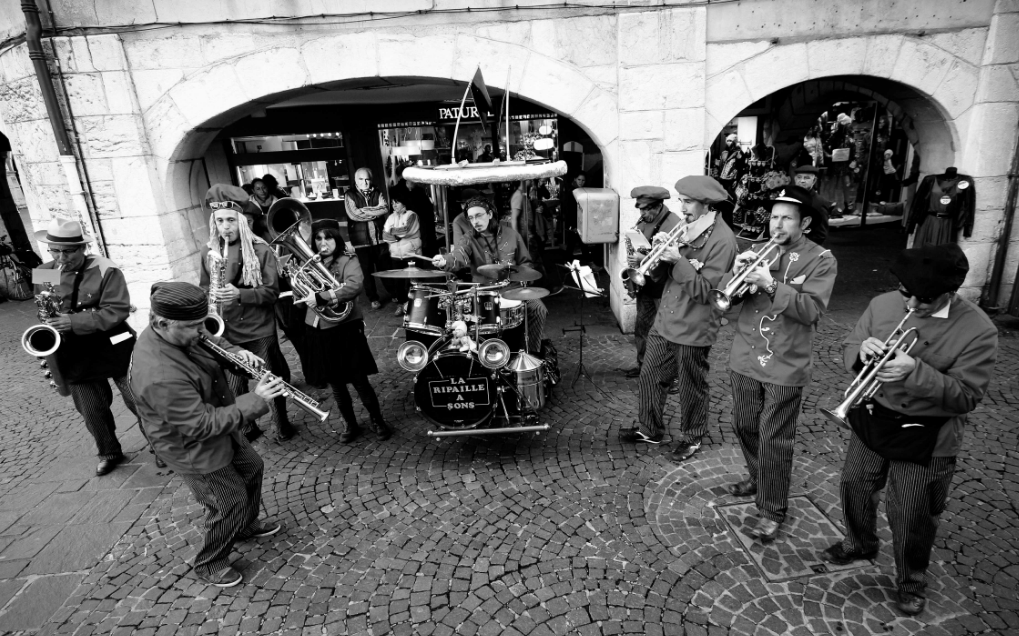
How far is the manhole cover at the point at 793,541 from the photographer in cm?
365

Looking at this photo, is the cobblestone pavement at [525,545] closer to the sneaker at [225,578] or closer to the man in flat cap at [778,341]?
the sneaker at [225,578]

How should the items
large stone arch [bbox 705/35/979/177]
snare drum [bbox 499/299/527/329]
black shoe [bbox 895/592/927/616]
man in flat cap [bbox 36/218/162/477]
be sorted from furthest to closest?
large stone arch [bbox 705/35/979/177] < snare drum [bbox 499/299/527/329] < man in flat cap [bbox 36/218/162/477] < black shoe [bbox 895/592/927/616]

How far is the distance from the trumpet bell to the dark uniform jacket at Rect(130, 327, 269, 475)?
174 centimetres

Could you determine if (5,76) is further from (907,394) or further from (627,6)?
(907,394)

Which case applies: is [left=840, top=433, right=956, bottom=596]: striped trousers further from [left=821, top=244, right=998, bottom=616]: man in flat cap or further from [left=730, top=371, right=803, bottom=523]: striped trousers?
[left=730, top=371, right=803, bottom=523]: striped trousers

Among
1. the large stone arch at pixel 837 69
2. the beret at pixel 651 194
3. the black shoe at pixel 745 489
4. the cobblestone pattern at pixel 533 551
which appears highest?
the large stone arch at pixel 837 69

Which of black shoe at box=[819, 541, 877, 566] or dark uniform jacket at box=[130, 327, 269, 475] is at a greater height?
dark uniform jacket at box=[130, 327, 269, 475]

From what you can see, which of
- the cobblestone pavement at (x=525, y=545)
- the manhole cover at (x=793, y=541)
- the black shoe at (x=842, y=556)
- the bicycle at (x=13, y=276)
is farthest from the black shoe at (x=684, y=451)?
the bicycle at (x=13, y=276)

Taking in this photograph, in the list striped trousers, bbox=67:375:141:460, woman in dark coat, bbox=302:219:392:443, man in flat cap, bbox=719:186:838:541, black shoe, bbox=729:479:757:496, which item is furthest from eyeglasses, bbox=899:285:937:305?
striped trousers, bbox=67:375:141:460

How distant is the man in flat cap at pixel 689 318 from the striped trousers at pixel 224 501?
3274mm

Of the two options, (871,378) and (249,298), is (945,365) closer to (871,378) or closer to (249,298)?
(871,378)

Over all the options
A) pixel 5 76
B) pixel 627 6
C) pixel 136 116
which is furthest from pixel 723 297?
pixel 5 76

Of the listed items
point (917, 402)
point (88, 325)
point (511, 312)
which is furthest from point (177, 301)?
point (917, 402)

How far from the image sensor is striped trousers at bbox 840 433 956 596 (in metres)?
3.09
